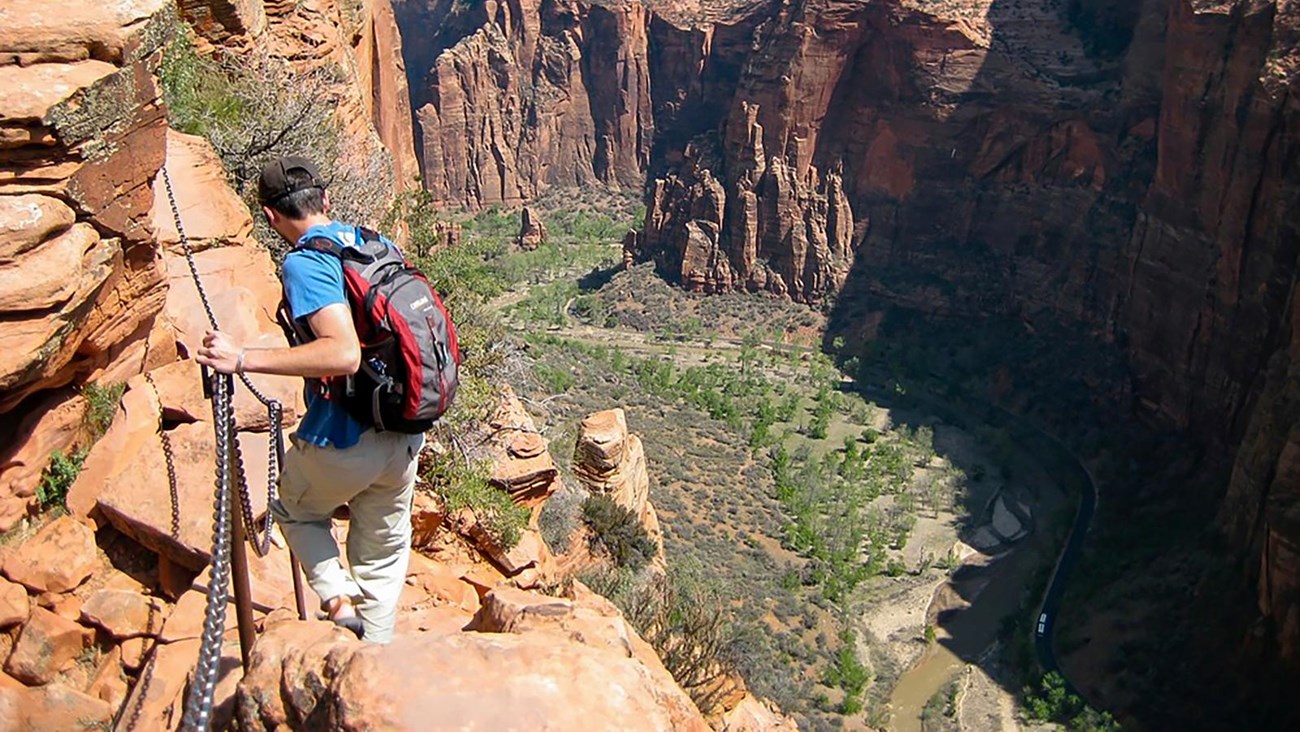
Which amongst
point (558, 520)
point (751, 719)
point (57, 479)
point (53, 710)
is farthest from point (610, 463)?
point (53, 710)

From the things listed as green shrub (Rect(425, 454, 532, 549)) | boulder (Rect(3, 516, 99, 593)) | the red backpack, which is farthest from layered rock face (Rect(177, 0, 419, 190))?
the red backpack

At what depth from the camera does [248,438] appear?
21.8 feet

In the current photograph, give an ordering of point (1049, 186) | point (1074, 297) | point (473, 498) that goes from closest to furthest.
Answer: point (473, 498), point (1074, 297), point (1049, 186)

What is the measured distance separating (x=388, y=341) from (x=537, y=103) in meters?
81.0

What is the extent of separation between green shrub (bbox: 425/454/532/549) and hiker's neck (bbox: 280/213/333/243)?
15.1 feet

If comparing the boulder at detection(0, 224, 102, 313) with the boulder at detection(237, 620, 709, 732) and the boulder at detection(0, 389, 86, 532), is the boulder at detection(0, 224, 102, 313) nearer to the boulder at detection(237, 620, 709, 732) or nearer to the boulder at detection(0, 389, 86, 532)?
the boulder at detection(0, 389, 86, 532)

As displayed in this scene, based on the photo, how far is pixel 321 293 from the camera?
4.13 meters

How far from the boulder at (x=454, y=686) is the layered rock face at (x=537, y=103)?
75.4 m

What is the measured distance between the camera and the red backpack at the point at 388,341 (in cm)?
425

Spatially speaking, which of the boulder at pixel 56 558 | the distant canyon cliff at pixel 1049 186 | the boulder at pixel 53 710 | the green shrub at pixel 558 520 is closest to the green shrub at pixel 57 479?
the boulder at pixel 56 558

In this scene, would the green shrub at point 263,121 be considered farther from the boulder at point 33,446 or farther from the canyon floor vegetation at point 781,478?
the boulder at point 33,446

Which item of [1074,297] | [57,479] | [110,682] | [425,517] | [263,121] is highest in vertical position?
[263,121]

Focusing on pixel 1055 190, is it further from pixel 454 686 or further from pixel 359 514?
pixel 454 686

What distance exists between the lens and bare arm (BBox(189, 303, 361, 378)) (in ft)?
12.9
